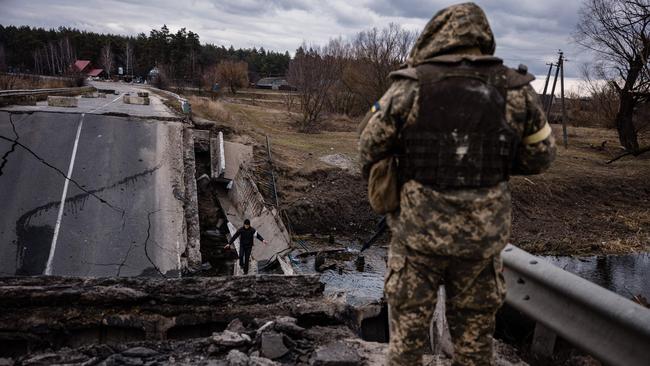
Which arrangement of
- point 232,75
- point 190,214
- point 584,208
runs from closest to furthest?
point 190,214
point 584,208
point 232,75

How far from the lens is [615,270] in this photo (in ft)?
34.9

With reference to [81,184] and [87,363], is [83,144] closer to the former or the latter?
[81,184]

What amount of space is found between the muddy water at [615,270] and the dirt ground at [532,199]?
434mm

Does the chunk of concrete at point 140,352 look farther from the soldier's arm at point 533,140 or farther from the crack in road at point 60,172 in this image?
the crack in road at point 60,172

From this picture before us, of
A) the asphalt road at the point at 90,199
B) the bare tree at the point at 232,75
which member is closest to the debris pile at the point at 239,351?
the asphalt road at the point at 90,199

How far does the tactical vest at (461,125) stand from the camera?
2.33 metres

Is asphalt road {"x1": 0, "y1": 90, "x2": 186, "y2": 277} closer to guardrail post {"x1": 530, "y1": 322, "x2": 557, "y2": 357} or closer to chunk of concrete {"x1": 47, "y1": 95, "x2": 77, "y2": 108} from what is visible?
chunk of concrete {"x1": 47, "y1": 95, "x2": 77, "y2": 108}

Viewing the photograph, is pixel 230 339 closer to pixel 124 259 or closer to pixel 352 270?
pixel 124 259

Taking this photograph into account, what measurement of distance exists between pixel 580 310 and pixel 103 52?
7898cm

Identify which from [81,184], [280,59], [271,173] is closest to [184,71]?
[280,59]

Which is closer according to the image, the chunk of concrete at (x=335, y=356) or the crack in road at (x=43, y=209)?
the chunk of concrete at (x=335, y=356)

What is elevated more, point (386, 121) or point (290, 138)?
point (386, 121)

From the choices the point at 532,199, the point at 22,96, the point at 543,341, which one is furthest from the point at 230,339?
the point at 22,96

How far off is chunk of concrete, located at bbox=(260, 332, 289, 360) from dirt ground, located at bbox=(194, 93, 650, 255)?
9654 mm
